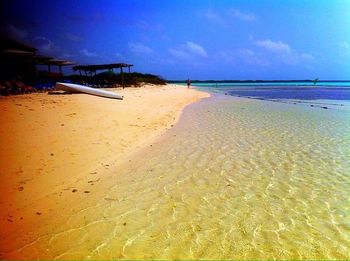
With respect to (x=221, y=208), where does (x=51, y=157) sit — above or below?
above

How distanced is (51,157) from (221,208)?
11.4ft

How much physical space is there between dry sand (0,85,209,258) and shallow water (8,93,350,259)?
1.15 feet

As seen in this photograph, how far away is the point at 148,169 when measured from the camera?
5.36 metres

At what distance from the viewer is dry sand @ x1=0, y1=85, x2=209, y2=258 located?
11.3ft

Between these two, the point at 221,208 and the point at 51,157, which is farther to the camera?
the point at 51,157

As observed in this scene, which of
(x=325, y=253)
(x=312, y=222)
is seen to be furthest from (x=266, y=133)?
(x=325, y=253)

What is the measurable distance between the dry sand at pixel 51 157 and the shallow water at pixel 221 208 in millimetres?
351

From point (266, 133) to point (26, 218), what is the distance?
285 inches

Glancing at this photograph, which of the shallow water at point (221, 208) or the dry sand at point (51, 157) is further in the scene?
the dry sand at point (51, 157)

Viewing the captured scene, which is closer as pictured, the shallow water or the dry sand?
the shallow water

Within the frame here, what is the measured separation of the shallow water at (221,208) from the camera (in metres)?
2.88

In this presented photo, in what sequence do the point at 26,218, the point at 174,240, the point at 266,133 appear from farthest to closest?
the point at 266,133 → the point at 26,218 → the point at 174,240

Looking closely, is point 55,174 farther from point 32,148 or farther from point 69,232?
point 69,232

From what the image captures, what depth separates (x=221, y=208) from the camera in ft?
12.3
